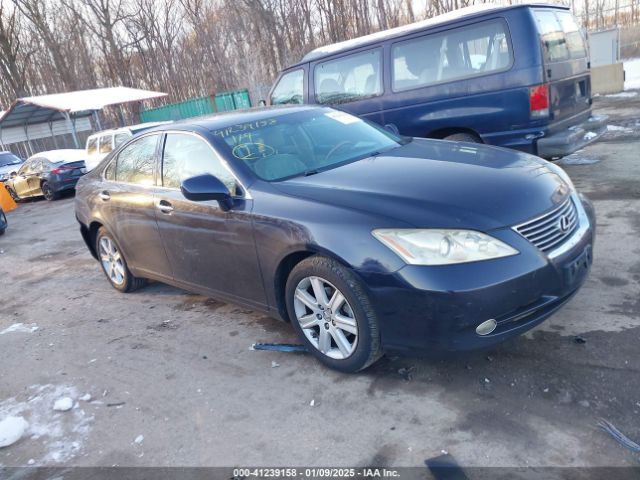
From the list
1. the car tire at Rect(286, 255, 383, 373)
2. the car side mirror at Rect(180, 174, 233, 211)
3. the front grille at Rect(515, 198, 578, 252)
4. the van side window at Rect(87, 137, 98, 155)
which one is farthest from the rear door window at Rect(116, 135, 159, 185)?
the van side window at Rect(87, 137, 98, 155)

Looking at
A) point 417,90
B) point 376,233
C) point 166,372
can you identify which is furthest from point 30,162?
point 376,233

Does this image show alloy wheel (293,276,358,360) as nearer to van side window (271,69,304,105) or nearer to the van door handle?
the van door handle

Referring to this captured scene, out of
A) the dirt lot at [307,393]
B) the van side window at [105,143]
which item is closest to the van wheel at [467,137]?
the dirt lot at [307,393]

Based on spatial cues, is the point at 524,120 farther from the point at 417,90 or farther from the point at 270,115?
the point at 270,115

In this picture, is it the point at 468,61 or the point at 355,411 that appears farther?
the point at 468,61

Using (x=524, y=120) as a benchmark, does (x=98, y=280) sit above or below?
below

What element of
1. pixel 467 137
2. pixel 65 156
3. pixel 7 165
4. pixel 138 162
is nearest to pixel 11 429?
pixel 138 162

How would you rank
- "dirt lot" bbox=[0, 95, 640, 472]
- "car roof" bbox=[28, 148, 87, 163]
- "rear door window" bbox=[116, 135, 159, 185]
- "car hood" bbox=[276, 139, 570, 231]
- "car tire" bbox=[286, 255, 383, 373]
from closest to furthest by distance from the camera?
"dirt lot" bbox=[0, 95, 640, 472] → "car hood" bbox=[276, 139, 570, 231] → "car tire" bbox=[286, 255, 383, 373] → "rear door window" bbox=[116, 135, 159, 185] → "car roof" bbox=[28, 148, 87, 163]

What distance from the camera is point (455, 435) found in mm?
2639

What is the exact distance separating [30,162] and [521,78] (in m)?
14.3

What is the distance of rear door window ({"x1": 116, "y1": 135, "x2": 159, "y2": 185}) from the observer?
15.0ft

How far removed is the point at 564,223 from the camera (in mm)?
3125

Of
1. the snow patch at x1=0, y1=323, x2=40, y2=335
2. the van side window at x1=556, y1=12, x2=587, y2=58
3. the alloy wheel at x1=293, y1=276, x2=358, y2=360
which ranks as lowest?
the snow patch at x1=0, y1=323, x2=40, y2=335

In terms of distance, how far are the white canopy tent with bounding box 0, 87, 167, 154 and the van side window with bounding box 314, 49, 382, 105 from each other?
1457 centimetres
